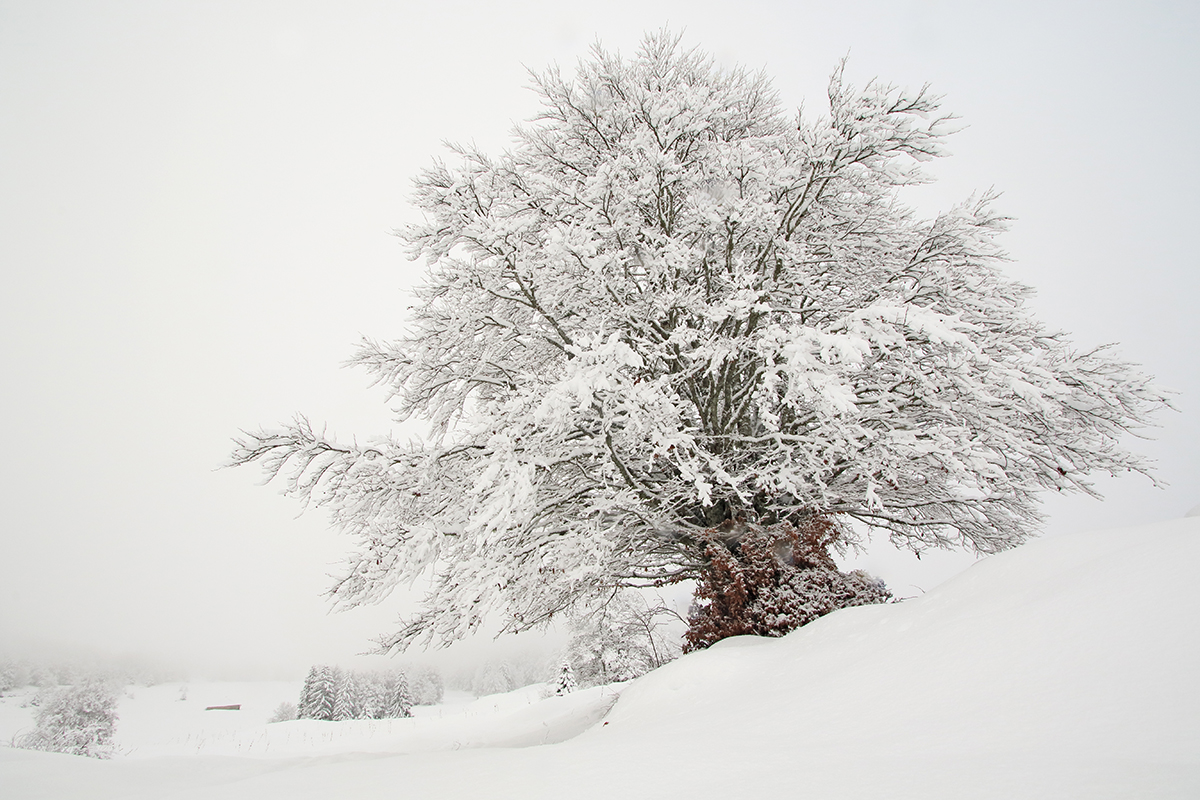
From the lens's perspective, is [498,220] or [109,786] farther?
[498,220]

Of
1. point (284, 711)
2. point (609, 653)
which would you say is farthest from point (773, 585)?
point (284, 711)

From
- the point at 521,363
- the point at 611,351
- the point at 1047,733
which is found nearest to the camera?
the point at 1047,733

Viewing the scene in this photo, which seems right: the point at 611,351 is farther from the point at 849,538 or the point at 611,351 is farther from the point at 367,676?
the point at 367,676

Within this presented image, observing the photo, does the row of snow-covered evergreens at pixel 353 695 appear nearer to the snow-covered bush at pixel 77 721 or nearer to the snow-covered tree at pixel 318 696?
the snow-covered tree at pixel 318 696

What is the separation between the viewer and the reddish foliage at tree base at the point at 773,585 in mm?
5082

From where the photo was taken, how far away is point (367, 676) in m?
45.8

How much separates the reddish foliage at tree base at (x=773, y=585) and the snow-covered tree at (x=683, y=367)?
39cm

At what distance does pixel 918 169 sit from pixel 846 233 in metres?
0.96

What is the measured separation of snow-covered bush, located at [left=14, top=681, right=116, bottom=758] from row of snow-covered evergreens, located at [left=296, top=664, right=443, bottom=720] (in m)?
10.7

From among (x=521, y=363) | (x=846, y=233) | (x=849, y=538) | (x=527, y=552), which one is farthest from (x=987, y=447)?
(x=521, y=363)

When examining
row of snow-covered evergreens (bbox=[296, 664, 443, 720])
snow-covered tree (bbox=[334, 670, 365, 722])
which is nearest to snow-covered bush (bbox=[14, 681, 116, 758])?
row of snow-covered evergreens (bbox=[296, 664, 443, 720])

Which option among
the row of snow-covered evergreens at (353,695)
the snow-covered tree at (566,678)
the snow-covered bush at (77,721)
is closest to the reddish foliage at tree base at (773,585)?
the snow-covered tree at (566,678)

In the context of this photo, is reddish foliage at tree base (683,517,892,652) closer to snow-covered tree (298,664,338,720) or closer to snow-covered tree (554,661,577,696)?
snow-covered tree (554,661,577,696)

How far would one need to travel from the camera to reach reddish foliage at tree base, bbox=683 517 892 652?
16.7 feet
